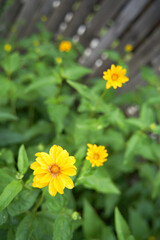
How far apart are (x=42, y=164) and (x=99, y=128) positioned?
2.45 ft

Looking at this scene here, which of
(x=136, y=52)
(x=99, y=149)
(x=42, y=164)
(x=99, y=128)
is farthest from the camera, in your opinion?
(x=136, y=52)

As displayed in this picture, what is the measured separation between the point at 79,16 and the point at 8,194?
2217 mm

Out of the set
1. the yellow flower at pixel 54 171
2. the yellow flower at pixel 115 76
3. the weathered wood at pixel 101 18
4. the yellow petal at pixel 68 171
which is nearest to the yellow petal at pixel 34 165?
the yellow flower at pixel 54 171

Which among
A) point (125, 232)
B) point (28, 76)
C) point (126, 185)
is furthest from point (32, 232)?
point (126, 185)

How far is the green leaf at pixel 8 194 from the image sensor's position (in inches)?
37.7

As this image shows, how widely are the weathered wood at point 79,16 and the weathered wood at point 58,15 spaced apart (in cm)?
12

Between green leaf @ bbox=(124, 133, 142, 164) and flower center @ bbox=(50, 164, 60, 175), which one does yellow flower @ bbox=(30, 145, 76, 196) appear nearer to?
flower center @ bbox=(50, 164, 60, 175)

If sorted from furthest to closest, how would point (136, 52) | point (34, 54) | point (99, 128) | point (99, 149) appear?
1. point (136, 52)
2. point (34, 54)
3. point (99, 128)
4. point (99, 149)

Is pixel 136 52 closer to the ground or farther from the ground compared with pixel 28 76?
farther from the ground

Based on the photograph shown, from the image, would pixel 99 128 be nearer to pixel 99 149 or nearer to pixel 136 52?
pixel 99 149

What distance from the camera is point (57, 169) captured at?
0.93 meters

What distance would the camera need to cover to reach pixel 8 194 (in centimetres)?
98

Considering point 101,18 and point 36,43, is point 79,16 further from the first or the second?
point 36,43

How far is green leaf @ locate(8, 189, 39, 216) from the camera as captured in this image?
3.56ft
